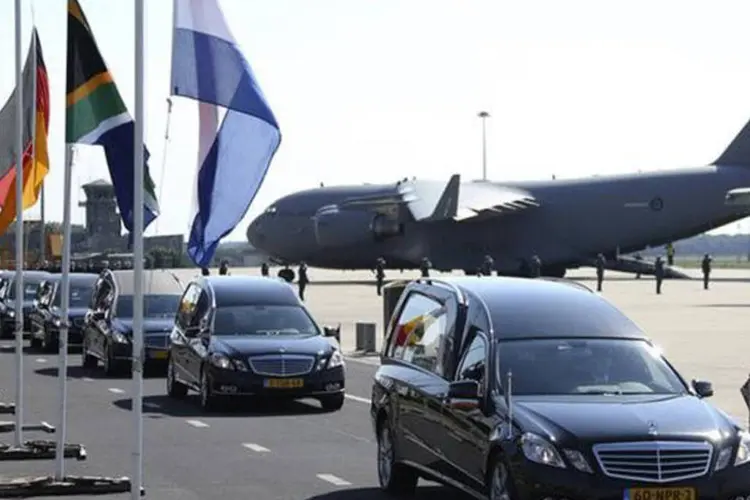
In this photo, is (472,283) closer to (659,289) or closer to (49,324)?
(49,324)

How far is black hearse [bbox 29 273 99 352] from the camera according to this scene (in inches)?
1323

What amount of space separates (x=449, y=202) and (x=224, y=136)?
56.0m

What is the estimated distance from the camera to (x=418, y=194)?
73812mm

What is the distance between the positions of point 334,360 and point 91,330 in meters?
9.68

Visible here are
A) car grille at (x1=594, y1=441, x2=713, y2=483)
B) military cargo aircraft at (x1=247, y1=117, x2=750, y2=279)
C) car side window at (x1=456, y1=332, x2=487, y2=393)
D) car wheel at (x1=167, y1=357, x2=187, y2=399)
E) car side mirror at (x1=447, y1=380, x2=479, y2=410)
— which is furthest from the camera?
military cargo aircraft at (x1=247, y1=117, x2=750, y2=279)

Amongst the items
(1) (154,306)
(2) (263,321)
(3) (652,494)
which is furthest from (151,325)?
(3) (652,494)

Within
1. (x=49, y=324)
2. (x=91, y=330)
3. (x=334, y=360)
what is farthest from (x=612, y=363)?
(x=49, y=324)

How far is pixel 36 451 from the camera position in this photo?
609 inches

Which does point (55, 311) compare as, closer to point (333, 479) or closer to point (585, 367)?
point (333, 479)

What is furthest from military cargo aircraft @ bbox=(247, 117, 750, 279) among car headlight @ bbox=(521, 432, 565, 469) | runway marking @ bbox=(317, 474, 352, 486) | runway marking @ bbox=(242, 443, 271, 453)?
car headlight @ bbox=(521, 432, 565, 469)

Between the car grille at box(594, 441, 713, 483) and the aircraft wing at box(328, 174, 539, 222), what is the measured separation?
5725 centimetres

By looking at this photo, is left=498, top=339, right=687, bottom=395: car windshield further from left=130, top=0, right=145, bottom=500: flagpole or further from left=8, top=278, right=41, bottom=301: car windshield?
left=8, top=278, right=41, bottom=301: car windshield

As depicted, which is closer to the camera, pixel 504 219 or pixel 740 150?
pixel 740 150

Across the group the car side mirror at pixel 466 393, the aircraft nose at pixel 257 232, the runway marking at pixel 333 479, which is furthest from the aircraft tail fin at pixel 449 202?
the car side mirror at pixel 466 393
